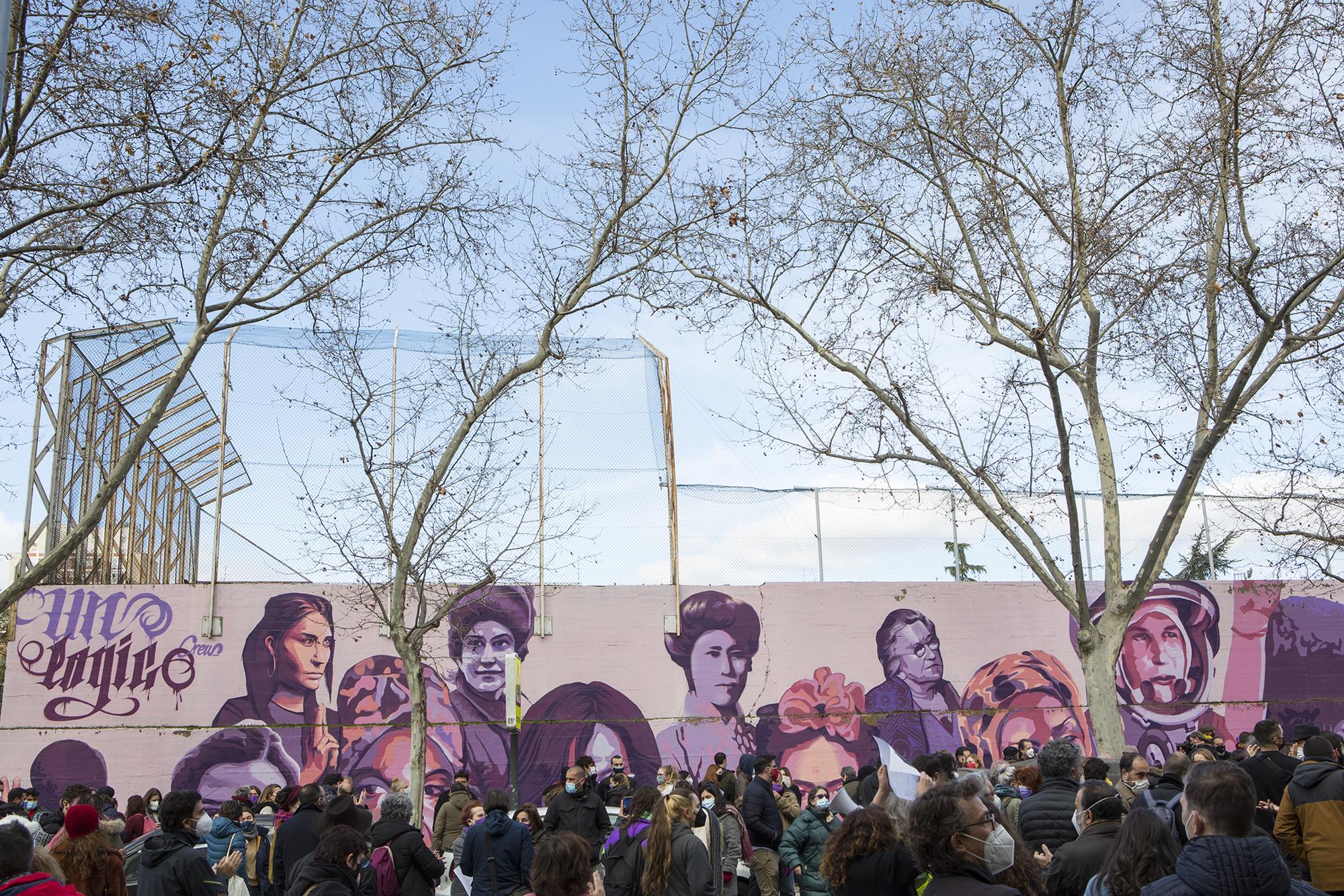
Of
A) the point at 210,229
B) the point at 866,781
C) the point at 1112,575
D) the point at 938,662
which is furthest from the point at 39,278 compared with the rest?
the point at 938,662

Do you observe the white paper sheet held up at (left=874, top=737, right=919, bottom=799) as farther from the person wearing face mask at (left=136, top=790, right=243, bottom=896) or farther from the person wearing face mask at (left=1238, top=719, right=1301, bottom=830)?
the person wearing face mask at (left=136, top=790, right=243, bottom=896)

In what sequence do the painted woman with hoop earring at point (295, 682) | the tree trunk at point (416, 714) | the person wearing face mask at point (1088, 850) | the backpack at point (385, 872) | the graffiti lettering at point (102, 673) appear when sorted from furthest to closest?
the painted woman with hoop earring at point (295, 682) < the graffiti lettering at point (102, 673) < the tree trunk at point (416, 714) < the backpack at point (385, 872) < the person wearing face mask at point (1088, 850)

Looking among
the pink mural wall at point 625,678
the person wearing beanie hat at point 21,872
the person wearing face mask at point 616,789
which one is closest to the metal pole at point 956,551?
the pink mural wall at point 625,678

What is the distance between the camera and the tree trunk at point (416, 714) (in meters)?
13.0

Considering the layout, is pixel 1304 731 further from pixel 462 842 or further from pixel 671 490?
pixel 671 490

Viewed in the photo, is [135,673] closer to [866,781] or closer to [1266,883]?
[866,781]

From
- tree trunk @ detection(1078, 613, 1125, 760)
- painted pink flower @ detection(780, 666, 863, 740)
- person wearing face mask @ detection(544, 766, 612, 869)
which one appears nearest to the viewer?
person wearing face mask @ detection(544, 766, 612, 869)

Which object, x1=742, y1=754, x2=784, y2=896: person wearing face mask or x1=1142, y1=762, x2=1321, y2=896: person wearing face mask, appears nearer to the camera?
x1=1142, y1=762, x2=1321, y2=896: person wearing face mask

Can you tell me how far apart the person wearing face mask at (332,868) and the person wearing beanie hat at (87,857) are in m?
1.48

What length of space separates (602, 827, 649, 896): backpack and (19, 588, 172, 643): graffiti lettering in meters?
12.0

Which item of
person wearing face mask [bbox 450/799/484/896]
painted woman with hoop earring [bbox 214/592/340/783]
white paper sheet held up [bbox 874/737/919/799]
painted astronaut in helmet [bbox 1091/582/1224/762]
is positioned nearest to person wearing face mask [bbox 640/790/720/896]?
white paper sheet held up [bbox 874/737/919/799]

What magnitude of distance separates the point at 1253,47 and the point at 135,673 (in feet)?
54.8

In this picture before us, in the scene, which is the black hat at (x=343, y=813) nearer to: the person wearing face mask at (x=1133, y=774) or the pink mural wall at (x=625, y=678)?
the person wearing face mask at (x=1133, y=774)

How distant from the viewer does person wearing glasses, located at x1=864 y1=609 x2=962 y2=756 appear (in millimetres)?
18297
